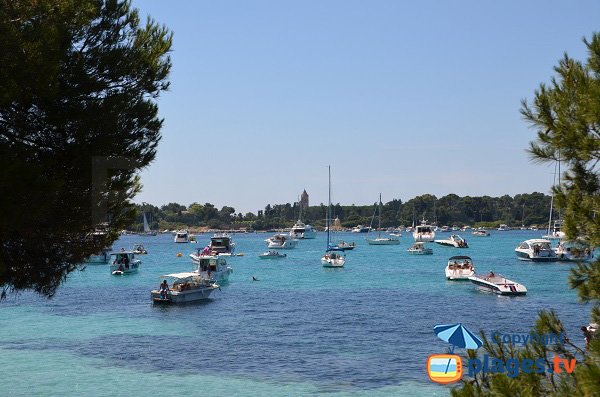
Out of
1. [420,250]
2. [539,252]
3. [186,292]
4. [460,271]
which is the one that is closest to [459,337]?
[186,292]

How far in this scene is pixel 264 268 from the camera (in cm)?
9619

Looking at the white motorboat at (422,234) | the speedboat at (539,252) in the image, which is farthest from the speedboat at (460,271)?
the white motorboat at (422,234)

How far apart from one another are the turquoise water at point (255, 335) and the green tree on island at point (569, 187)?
1724 cm

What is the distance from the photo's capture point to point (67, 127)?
43.6 feet

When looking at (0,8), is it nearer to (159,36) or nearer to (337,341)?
(159,36)

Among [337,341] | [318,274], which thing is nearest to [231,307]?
[337,341]

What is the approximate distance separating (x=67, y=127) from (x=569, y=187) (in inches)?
364

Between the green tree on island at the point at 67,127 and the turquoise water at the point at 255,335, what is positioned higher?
the green tree on island at the point at 67,127

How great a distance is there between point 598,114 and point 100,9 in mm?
10986

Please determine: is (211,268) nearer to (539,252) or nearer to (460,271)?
(460,271)

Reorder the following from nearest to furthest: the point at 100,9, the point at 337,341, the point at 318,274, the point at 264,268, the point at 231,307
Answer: the point at 100,9 < the point at 337,341 < the point at 231,307 < the point at 318,274 < the point at 264,268

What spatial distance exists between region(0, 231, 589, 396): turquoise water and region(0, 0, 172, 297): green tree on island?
11776mm

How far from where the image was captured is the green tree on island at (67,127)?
11578 millimetres

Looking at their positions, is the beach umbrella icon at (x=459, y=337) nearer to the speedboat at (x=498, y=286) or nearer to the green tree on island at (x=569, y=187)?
the green tree on island at (x=569, y=187)
